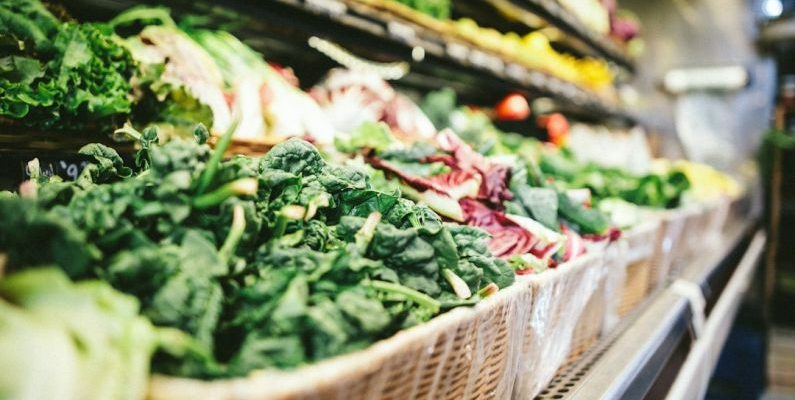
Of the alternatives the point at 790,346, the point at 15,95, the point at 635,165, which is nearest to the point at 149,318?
the point at 15,95

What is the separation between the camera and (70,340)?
0.68m

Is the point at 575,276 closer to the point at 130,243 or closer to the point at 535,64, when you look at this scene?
the point at 130,243

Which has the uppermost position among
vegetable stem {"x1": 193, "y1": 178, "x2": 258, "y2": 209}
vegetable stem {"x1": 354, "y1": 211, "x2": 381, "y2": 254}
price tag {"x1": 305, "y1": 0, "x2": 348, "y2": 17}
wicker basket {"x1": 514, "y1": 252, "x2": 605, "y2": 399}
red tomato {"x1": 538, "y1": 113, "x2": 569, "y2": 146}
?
price tag {"x1": 305, "y1": 0, "x2": 348, "y2": 17}

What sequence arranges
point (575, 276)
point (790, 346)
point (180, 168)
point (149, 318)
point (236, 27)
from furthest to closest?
1. point (790, 346)
2. point (236, 27)
3. point (575, 276)
4. point (180, 168)
5. point (149, 318)

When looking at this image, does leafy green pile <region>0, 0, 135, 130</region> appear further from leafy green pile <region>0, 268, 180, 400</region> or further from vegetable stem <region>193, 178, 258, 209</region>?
leafy green pile <region>0, 268, 180, 400</region>

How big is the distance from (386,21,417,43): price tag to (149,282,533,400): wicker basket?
5.21 ft

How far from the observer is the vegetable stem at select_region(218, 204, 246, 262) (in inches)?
35.5

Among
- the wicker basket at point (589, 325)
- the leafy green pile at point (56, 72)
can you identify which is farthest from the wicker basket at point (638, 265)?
the leafy green pile at point (56, 72)

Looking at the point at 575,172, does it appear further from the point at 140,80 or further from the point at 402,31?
the point at 140,80

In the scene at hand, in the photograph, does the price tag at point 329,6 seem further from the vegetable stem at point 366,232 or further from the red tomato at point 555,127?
the red tomato at point 555,127

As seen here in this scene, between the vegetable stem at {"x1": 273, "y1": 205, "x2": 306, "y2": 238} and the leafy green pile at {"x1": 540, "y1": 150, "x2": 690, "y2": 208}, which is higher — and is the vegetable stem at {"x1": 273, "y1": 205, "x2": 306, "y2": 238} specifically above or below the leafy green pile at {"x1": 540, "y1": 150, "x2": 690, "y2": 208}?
above

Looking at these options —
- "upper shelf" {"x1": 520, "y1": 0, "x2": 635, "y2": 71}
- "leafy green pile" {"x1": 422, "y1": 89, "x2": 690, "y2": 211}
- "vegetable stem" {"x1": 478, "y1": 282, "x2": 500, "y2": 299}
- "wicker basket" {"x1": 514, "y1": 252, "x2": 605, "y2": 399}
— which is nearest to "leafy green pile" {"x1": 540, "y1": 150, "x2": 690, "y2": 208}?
"leafy green pile" {"x1": 422, "y1": 89, "x2": 690, "y2": 211}

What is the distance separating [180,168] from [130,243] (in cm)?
14

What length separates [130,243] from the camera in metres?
0.84
